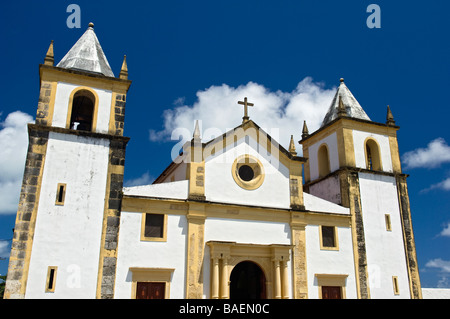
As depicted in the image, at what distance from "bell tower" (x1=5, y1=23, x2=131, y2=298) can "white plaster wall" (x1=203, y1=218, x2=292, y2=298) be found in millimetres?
4047

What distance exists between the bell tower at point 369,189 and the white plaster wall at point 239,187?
3.90 meters

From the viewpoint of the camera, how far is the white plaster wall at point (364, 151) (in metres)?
22.8

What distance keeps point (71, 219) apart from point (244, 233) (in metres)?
7.62

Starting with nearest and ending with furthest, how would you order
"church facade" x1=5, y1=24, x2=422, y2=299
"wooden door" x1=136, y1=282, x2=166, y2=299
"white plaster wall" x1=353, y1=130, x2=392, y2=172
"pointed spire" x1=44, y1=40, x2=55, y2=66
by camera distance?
"church facade" x1=5, y1=24, x2=422, y2=299 < "wooden door" x1=136, y1=282, x2=166, y2=299 < "pointed spire" x1=44, y1=40, x2=55, y2=66 < "white plaster wall" x1=353, y1=130, x2=392, y2=172

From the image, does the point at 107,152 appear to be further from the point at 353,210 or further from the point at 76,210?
the point at 353,210

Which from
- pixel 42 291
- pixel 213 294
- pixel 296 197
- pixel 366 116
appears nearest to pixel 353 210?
pixel 296 197

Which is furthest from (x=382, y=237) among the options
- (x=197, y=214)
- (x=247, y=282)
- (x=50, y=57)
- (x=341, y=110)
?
(x=50, y=57)

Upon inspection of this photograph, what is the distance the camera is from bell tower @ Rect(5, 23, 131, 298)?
15234mm

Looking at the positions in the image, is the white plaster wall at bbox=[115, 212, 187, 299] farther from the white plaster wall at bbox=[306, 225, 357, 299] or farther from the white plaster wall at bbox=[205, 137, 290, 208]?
the white plaster wall at bbox=[306, 225, 357, 299]

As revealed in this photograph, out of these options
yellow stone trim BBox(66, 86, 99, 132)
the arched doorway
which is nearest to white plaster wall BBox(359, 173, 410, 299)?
the arched doorway

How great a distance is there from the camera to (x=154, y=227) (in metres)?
17.6

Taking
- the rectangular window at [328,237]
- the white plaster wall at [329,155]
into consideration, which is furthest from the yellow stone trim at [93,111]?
the white plaster wall at [329,155]

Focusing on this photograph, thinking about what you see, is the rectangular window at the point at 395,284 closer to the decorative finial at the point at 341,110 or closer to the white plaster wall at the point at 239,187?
the white plaster wall at the point at 239,187

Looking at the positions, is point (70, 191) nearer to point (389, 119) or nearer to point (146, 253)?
point (146, 253)
